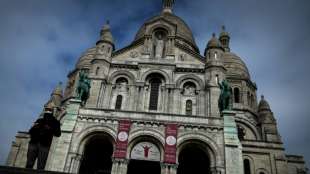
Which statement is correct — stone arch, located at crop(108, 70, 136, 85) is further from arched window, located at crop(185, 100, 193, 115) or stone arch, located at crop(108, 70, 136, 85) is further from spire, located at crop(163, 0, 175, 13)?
spire, located at crop(163, 0, 175, 13)

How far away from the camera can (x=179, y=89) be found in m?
29.7

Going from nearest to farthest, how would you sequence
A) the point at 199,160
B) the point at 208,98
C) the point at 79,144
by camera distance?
the point at 79,144 < the point at 199,160 < the point at 208,98

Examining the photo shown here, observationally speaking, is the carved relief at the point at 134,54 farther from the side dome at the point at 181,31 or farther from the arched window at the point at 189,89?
the side dome at the point at 181,31

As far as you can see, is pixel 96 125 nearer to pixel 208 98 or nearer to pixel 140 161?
pixel 140 161

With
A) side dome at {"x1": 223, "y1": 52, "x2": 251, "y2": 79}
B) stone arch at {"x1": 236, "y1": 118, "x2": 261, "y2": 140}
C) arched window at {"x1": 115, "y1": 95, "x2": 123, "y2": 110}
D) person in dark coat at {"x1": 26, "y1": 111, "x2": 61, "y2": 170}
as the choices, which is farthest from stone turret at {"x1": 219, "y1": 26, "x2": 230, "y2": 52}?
person in dark coat at {"x1": 26, "y1": 111, "x2": 61, "y2": 170}

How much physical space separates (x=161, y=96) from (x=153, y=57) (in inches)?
176

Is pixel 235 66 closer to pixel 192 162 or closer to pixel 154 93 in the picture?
pixel 154 93

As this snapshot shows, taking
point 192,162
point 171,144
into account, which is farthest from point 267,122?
point 171,144

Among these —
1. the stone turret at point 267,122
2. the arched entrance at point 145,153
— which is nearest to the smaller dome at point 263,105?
the stone turret at point 267,122

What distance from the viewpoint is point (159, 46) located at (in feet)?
108

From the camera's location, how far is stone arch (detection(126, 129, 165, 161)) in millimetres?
22816

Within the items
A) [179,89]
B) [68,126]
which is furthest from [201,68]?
[68,126]

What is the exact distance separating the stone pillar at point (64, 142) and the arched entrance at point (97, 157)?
68.9 inches

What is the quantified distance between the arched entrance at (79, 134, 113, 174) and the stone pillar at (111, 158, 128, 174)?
94.1 inches
